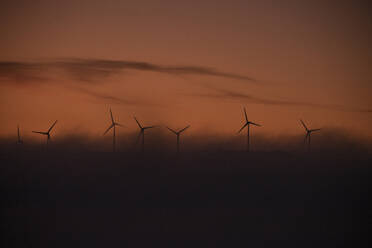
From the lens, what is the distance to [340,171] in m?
69.2

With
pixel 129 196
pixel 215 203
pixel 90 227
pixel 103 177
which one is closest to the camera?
pixel 90 227

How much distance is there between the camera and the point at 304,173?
70.0m

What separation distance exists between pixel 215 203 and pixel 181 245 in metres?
23.4

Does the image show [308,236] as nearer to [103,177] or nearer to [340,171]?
[340,171]

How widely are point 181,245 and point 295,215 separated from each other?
621 inches

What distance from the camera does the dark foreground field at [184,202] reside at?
37219 millimetres

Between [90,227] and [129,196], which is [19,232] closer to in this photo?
[90,227]

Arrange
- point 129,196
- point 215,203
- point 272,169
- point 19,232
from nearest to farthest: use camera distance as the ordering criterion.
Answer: point 19,232, point 215,203, point 129,196, point 272,169

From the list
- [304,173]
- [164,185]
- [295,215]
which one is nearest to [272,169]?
[304,173]

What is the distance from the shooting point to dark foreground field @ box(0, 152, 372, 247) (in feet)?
122

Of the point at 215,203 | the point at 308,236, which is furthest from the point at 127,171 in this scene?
the point at 308,236

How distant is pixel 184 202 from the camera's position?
61219 millimetres

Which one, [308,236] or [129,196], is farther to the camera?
[129,196]

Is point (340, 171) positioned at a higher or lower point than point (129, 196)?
higher
